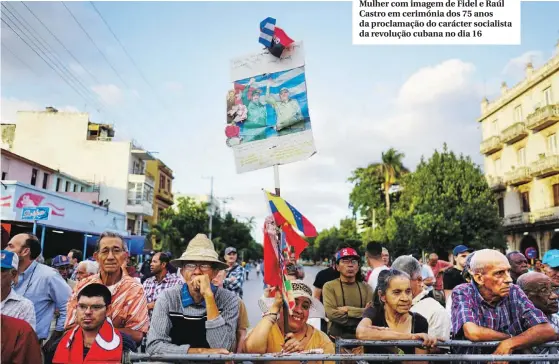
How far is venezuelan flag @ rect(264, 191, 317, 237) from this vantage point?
2.89 meters

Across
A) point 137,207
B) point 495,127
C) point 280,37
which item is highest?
point 495,127

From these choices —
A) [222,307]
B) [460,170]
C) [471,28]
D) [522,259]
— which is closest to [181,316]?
[222,307]

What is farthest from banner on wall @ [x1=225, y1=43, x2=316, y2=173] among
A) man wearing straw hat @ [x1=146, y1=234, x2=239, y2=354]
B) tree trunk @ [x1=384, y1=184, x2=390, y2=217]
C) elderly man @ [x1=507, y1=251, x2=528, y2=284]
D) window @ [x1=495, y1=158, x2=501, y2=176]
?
tree trunk @ [x1=384, y1=184, x2=390, y2=217]

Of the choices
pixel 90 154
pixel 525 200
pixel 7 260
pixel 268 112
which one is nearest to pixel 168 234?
pixel 90 154

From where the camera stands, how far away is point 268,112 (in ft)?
10.4

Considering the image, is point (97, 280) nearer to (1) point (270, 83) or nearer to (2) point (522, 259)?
(1) point (270, 83)

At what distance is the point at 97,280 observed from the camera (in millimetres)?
3576

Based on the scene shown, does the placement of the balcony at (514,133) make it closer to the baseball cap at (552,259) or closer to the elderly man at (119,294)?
the baseball cap at (552,259)

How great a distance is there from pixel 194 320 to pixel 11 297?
1.34m

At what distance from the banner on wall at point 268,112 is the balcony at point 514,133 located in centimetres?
3427

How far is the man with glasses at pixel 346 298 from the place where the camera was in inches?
183

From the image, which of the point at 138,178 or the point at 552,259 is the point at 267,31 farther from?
the point at 138,178

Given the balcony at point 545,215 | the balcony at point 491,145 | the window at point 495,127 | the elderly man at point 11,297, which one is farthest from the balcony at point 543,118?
the elderly man at point 11,297

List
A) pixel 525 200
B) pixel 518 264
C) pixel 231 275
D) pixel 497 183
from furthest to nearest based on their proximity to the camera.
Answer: pixel 497 183, pixel 525 200, pixel 231 275, pixel 518 264
